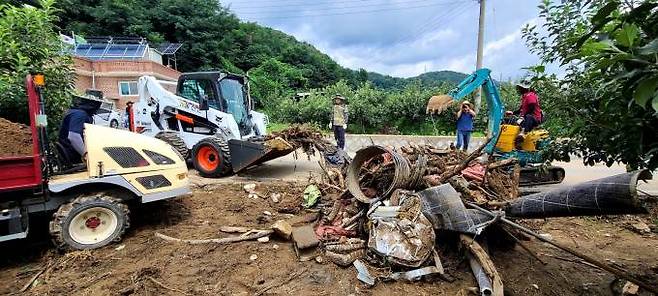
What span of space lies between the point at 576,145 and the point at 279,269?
2972mm

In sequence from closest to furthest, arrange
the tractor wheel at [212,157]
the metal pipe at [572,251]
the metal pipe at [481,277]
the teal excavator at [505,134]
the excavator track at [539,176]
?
1. the metal pipe at [572,251]
2. the metal pipe at [481,277]
3. the teal excavator at [505,134]
4. the excavator track at [539,176]
5. the tractor wheel at [212,157]

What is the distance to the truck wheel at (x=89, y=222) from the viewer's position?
4078 millimetres

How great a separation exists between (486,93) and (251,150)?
500 centimetres

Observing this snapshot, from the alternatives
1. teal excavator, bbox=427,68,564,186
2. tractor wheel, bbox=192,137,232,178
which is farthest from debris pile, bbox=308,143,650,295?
tractor wheel, bbox=192,137,232,178

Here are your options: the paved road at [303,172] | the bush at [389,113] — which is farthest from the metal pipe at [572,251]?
the bush at [389,113]

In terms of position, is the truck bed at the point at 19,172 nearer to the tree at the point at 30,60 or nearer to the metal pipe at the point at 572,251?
the tree at the point at 30,60

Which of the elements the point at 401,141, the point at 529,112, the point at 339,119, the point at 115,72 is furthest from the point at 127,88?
the point at 529,112

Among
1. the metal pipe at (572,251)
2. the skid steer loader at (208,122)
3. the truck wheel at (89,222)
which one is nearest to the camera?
the metal pipe at (572,251)

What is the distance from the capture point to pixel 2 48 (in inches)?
210

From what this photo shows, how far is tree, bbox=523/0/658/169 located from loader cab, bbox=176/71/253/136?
653 centimetres

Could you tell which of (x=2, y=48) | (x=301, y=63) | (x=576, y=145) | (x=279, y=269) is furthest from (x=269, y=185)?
(x=301, y=63)

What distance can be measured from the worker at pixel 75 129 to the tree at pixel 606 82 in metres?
5.12

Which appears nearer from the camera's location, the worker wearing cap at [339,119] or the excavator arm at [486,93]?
the excavator arm at [486,93]

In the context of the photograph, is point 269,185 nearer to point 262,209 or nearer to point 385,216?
point 262,209
